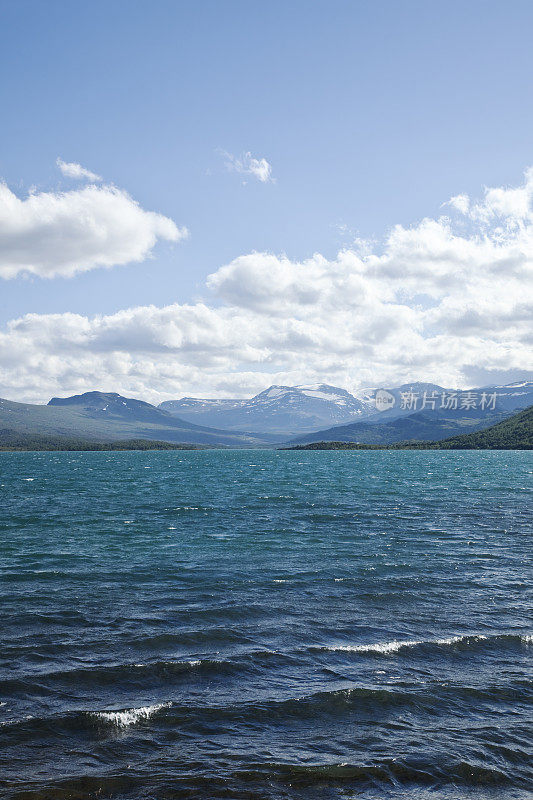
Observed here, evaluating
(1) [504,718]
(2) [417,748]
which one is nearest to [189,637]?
(2) [417,748]

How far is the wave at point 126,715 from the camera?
16.1m

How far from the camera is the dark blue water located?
44.9 ft

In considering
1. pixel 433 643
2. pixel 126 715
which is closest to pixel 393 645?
pixel 433 643

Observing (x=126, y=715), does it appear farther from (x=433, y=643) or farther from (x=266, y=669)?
(x=433, y=643)

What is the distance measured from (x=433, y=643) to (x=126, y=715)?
12.8 metres

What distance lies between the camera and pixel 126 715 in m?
16.4

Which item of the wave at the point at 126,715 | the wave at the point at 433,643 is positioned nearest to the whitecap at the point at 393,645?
the wave at the point at 433,643

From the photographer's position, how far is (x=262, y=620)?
82.5ft

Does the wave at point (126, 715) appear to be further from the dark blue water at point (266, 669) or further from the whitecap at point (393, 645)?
the whitecap at point (393, 645)

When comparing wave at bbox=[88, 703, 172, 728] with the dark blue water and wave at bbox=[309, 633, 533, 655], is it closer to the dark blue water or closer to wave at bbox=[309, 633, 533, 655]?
the dark blue water

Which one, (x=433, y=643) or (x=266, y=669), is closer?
(x=266, y=669)

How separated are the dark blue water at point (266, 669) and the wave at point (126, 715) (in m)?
0.05

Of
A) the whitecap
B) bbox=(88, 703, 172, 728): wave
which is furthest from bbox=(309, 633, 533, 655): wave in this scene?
bbox=(88, 703, 172, 728): wave

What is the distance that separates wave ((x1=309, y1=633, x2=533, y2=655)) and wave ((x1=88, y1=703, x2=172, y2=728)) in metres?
7.44
